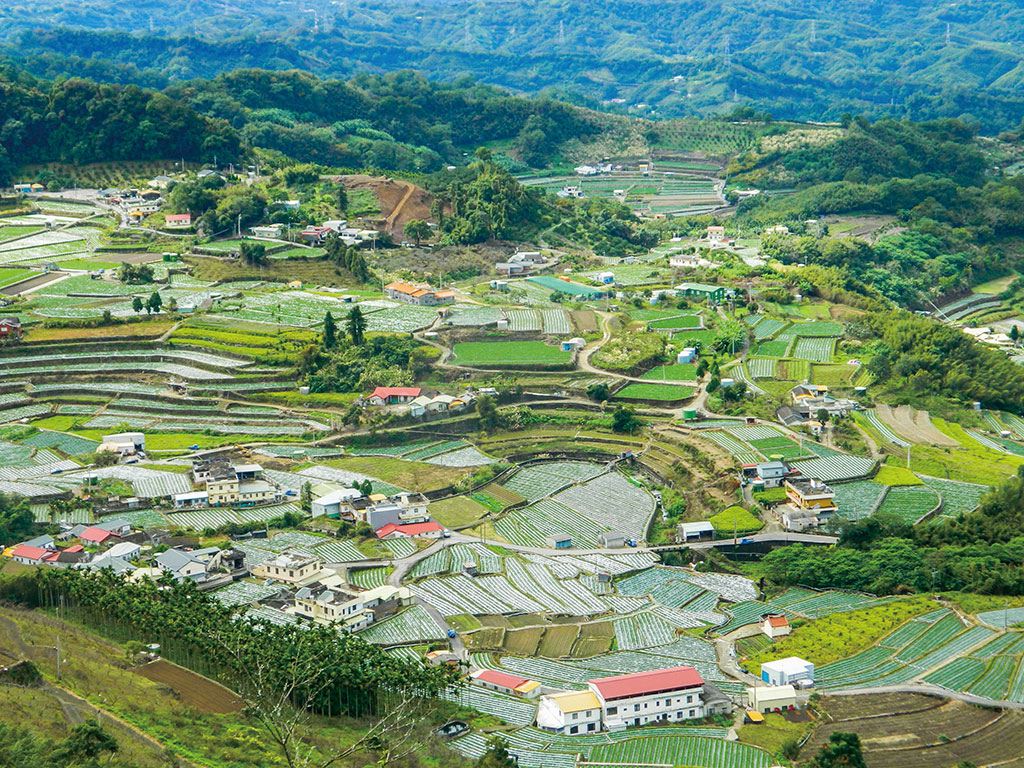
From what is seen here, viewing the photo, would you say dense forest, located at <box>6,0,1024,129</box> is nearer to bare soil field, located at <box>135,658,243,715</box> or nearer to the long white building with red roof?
bare soil field, located at <box>135,658,243,715</box>

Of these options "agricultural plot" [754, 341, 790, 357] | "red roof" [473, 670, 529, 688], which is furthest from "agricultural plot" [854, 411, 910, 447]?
"red roof" [473, 670, 529, 688]

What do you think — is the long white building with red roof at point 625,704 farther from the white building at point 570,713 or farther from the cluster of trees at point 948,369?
the cluster of trees at point 948,369

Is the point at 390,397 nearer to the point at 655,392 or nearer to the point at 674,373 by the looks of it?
the point at 655,392

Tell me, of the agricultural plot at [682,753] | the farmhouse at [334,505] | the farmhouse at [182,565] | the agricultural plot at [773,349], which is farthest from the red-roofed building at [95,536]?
the agricultural plot at [773,349]

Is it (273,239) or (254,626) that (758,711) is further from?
(273,239)

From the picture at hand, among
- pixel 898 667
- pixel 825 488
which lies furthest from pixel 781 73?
pixel 898 667

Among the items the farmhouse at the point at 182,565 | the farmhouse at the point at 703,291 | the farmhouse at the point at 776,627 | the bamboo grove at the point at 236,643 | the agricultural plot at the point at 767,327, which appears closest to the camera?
the bamboo grove at the point at 236,643
